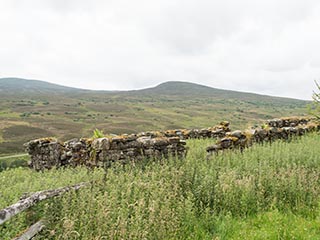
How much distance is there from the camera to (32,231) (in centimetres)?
475

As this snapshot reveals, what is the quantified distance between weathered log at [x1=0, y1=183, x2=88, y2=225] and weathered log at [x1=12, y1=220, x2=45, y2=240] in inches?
13.7

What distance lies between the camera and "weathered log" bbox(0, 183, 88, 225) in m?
4.06

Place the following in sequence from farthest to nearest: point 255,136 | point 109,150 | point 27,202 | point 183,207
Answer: point 255,136
point 109,150
point 183,207
point 27,202

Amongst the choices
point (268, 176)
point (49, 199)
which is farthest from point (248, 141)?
point (49, 199)

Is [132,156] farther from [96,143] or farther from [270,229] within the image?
[270,229]

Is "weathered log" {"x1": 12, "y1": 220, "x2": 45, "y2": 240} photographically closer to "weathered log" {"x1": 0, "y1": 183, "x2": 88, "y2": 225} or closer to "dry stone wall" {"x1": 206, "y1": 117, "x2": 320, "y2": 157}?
"weathered log" {"x1": 0, "y1": 183, "x2": 88, "y2": 225}

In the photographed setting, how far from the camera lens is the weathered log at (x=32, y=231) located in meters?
4.46

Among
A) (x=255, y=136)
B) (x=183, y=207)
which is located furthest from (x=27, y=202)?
(x=255, y=136)

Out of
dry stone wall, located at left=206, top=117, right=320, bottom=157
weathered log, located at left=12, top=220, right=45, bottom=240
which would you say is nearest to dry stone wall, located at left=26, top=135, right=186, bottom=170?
dry stone wall, located at left=206, top=117, right=320, bottom=157

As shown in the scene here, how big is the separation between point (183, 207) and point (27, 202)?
10.1 feet

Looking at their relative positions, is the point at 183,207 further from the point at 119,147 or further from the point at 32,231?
the point at 119,147

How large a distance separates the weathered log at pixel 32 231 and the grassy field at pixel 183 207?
0.13 m

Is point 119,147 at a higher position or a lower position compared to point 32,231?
higher

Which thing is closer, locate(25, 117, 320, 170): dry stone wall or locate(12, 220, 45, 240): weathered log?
locate(12, 220, 45, 240): weathered log
